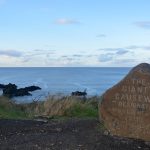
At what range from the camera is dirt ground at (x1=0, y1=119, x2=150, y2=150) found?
10281mm

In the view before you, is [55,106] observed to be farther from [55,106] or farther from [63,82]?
[63,82]

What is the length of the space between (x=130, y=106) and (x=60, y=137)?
1.45 metres

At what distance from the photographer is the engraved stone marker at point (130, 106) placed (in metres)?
10.8

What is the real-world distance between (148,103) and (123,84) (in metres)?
0.68

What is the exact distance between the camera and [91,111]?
16.8 m

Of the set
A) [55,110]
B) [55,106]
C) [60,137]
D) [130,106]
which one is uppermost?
[130,106]

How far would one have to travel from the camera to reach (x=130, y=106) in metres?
11.0

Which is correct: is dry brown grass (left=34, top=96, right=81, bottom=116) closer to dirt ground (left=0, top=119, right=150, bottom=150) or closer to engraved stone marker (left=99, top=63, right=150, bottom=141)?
dirt ground (left=0, top=119, right=150, bottom=150)

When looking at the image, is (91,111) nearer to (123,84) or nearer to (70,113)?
(70,113)

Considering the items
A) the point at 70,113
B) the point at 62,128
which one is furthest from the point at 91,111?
the point at 62,128

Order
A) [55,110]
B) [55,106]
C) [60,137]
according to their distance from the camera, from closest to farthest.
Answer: [60,137], [55,110], [55,106]

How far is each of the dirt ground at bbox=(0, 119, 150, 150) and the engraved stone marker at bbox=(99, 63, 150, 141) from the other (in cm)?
24

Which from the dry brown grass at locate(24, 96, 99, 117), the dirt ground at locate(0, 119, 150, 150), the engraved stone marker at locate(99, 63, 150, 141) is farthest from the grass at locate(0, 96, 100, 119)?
the engraved stone marker at locate(99, 63, 150, 141)

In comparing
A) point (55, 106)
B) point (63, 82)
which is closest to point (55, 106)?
point (55, 106)
